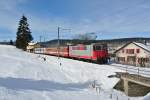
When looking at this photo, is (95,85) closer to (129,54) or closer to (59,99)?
(59,99)

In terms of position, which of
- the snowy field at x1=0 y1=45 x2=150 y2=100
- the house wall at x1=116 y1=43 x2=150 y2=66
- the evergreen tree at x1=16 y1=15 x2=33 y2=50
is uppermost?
the evergreen tree at x1=16 y1=15 x2=33 y2=50

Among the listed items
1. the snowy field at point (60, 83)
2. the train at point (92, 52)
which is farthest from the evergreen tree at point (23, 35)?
the snowy field at point (60, 83)

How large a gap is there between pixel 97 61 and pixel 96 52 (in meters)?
1.73

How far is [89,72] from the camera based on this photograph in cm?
4441

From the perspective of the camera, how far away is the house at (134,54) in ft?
204

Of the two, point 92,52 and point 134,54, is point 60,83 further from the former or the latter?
point 134,54

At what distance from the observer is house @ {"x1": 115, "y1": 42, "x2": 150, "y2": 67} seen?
204 feet

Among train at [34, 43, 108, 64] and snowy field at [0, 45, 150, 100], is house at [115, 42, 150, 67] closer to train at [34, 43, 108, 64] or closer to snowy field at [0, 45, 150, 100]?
train at [34, 43, 108, 64]

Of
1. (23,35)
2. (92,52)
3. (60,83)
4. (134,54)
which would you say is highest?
(23,35)

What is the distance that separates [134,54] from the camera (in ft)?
218

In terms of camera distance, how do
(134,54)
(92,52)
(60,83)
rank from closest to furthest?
(60,83), (92,52), (134,54)

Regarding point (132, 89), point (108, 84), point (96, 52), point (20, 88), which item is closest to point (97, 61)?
point (96, 52)

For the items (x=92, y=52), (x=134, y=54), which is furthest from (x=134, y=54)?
(x=92, y=52)

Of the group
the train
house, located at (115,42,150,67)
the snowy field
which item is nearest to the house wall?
house, located at (115,42,150,67)
